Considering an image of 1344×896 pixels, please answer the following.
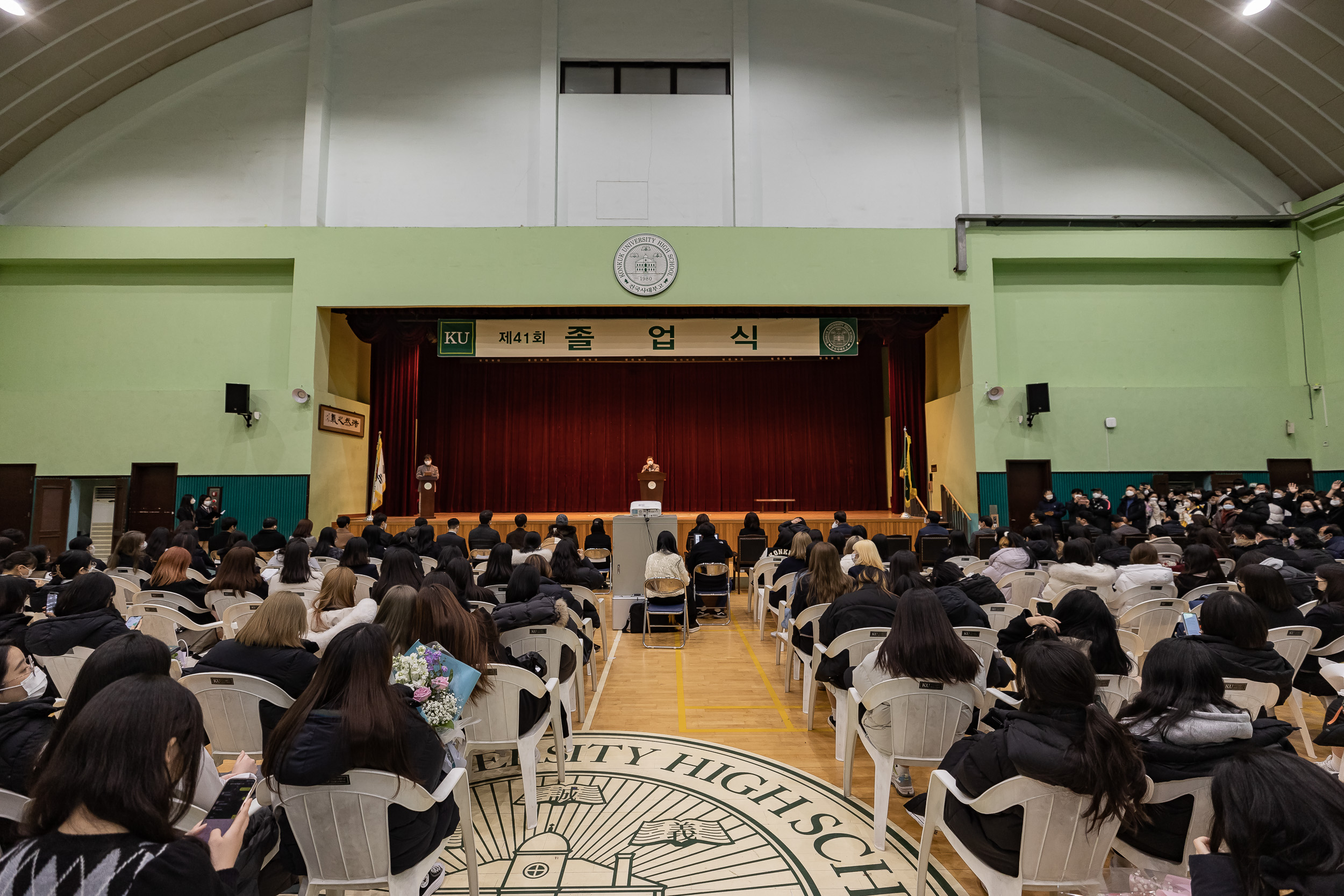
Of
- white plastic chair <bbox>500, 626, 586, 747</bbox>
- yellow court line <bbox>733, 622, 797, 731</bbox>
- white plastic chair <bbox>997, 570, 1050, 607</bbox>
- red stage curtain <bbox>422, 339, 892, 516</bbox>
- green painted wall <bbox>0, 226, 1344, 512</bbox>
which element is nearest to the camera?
white plastic chair <bbox>500, 626, 586, 747</bbox>

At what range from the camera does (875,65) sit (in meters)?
12.4

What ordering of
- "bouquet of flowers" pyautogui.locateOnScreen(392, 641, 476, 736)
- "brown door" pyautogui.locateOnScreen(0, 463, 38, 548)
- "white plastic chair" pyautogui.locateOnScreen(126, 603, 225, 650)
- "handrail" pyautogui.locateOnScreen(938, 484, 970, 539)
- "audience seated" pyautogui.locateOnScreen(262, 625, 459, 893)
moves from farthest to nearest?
"handrail" pyautogui.locateOnScreen(938, 484, 970, 539), "brown door" pyautogui.locateOnScreen(0, 463, 38, 548), "white plastic chair" pyautogui.locateOnScreen(126, 603, 225, 650), "bouquet of flowers" pyautogui.locateOnScreen(392, 641, 476, 736), "audience seated" pyautogui.locateOnScreen(262, 625, 459, 893)

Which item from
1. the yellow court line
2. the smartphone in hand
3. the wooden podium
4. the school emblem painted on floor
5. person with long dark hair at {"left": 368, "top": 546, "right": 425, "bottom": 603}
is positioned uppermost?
the wooden podium

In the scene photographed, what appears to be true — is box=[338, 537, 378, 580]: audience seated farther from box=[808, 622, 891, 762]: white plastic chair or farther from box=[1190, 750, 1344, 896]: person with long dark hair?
box=[1190, 750, 1344, 896]: person with long dark hair

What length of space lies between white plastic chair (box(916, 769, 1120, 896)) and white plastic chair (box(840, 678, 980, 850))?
0.73 metres

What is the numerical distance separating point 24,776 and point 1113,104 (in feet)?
53.7

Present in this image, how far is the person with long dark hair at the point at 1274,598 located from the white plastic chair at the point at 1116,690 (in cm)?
162

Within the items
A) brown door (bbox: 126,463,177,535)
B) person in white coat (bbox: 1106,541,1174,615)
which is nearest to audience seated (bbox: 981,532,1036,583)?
person in white coat (bbox: 1106,541,1174,615)

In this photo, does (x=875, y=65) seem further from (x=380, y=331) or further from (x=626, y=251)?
(x=380, y=331)

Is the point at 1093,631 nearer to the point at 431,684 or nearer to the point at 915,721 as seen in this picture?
the point at 915,721

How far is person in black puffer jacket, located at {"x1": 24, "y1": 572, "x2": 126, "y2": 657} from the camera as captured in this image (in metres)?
3.26

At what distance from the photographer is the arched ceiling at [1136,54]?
10.2 metres

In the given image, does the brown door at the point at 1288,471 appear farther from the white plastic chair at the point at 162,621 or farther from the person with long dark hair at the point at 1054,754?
the white plastic chair at the point at 162,621

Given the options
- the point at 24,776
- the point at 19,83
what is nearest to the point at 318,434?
the point at 19,83
